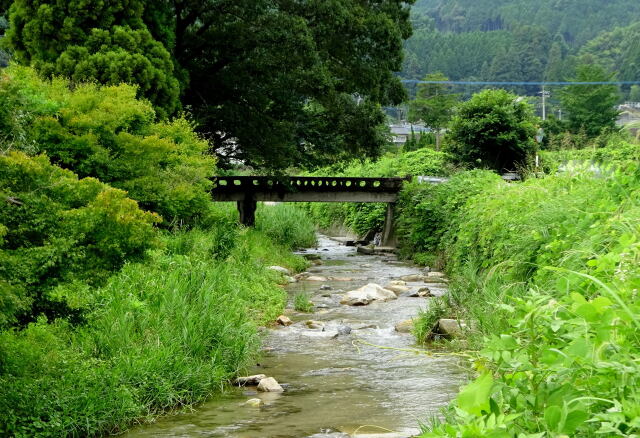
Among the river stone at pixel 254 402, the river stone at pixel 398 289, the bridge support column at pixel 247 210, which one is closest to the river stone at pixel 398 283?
the river stone at pixel 398 289

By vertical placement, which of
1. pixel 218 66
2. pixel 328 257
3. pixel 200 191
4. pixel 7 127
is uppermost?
pixel 218 66

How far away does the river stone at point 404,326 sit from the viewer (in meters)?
11.4

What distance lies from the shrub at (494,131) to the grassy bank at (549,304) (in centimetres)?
970

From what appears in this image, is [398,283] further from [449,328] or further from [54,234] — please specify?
[54,234]

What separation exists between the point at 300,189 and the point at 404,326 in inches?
495

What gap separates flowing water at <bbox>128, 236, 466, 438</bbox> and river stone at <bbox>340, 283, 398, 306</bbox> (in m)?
0.59

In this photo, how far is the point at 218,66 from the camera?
21.2 metres

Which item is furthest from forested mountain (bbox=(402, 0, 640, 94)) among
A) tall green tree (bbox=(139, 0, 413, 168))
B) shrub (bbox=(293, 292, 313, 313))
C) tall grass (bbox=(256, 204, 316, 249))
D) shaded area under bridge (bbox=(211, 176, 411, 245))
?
shrub (bbox=(293, 292, 313, 313))

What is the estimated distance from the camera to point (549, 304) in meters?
3.25

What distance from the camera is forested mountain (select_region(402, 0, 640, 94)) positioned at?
102 metres

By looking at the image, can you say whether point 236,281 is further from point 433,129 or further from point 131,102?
point 433,129

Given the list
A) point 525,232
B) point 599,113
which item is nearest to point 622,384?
point 525,232

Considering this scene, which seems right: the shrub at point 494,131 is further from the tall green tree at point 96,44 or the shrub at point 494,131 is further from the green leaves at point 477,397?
the green leaves at point 477,397

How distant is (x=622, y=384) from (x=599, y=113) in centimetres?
5822
